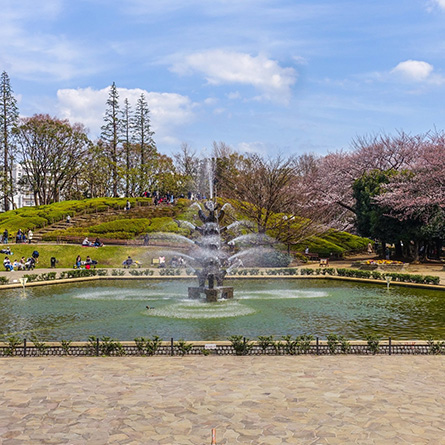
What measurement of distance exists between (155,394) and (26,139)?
242 feet

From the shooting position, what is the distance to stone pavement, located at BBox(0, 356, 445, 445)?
8.74 metres

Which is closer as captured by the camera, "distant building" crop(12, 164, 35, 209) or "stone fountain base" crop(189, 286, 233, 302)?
"stone fountain base" crop(189, 286, 233, 302)

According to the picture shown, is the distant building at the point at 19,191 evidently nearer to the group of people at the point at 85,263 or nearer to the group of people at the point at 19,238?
the group of people at the point at 19,238

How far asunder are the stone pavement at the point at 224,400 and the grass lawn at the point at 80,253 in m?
32.9

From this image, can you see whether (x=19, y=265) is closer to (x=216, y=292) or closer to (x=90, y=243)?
(x=90, y=243)

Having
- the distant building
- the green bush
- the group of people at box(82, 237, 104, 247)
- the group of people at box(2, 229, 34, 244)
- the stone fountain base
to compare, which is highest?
A: the distant building

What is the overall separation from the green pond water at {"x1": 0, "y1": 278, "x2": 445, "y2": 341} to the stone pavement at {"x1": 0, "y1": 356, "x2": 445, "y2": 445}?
3.96 metres

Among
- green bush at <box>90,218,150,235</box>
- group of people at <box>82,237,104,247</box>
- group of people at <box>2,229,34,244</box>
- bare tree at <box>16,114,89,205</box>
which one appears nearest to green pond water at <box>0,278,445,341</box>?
group of people at <box>82,237,104,247</box>

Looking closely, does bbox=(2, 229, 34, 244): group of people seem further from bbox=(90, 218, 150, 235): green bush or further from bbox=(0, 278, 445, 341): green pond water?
bbox=(0, 278, 445, 341): green pond water

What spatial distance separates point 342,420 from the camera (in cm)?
941

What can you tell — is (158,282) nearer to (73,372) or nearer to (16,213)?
(73,372)

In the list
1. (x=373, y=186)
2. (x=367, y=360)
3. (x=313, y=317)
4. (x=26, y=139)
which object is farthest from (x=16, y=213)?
(x=367, y=360)

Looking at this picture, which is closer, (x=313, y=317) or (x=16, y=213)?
(x=313, y=317)

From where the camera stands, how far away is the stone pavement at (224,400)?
28.7 feet
